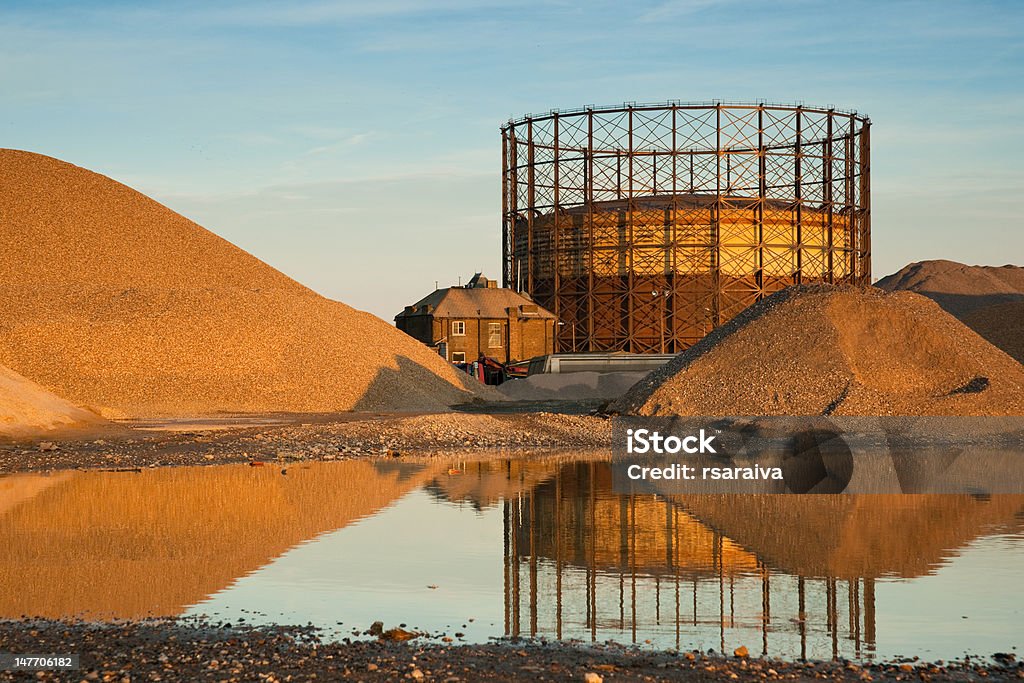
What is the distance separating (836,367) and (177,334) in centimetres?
2107

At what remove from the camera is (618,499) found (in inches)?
694

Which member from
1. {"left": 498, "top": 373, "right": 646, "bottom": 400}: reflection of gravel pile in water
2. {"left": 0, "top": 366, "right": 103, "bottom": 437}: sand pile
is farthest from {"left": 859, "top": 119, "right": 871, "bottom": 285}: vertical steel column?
{"left": 0, "top": 366, "right": 103, "bottom": 437}: sand pile

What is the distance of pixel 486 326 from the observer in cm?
6438

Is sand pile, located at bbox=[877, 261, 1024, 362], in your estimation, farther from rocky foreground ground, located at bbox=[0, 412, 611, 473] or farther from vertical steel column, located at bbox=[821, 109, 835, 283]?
rocky foreground ground, located at bbox=[0, 412, 611, 473]

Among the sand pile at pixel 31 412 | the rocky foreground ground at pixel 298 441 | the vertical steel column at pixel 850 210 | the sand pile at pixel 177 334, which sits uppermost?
the vertical steel column at pixel 850 210

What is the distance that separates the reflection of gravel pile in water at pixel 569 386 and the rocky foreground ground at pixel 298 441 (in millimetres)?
16058

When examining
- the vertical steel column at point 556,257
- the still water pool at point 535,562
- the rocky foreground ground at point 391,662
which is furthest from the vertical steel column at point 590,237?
the rocky foreground ground at point 391,662

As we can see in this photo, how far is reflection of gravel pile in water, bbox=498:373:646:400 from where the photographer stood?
160ft

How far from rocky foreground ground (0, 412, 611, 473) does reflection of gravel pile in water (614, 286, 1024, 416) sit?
2.77 meters

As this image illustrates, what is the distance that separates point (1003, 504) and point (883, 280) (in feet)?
482

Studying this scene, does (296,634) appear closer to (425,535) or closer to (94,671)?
(94,671)

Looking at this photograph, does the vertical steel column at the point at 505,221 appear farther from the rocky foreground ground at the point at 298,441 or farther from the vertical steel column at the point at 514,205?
the rocky foreground ground at the point at 298,441

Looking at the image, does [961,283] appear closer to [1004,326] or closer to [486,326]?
[1004,326]

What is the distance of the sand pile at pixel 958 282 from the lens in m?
130
